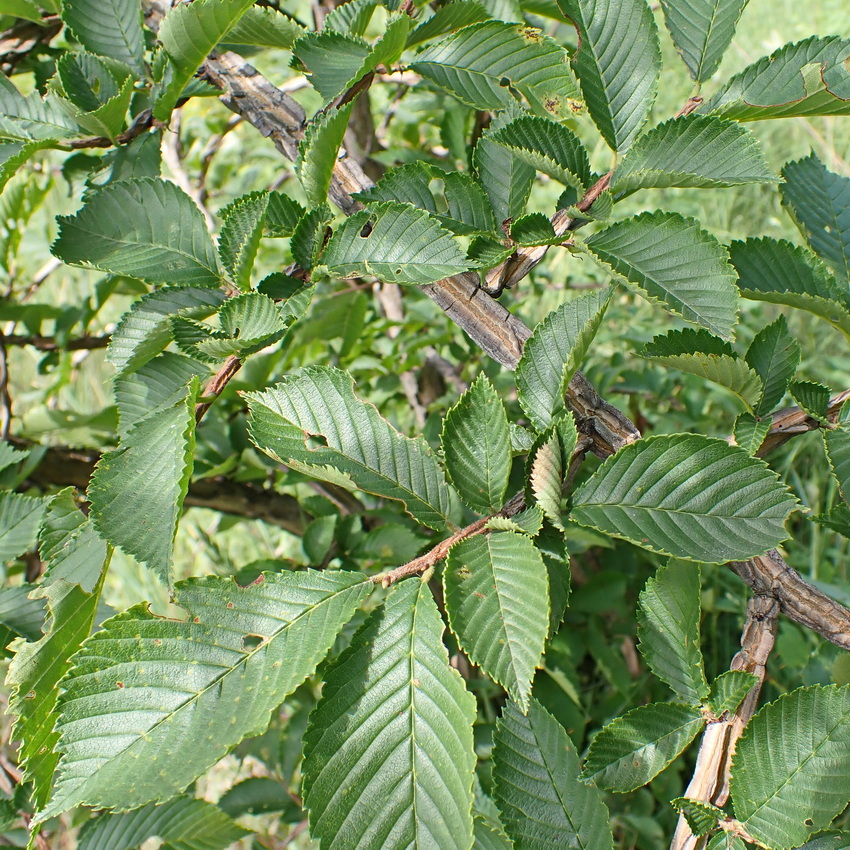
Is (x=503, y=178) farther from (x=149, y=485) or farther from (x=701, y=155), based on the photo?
(x=149, y=485)

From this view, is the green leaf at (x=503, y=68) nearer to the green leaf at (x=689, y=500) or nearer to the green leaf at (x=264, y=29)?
the green leaf at (x=264, y=29)

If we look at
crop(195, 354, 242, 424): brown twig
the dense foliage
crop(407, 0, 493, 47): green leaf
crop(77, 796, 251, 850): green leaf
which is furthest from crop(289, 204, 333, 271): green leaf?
crop(77, 796, 251, 850): green leaf

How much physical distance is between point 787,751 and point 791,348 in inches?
12.2

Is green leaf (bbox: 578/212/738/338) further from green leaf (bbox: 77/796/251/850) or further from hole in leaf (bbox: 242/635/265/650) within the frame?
green leaf (bbox: 77/796/251/850)

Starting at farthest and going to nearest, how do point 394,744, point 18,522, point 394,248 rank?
point 18,522, point 394,248, point 394,744

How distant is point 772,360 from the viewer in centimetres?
63

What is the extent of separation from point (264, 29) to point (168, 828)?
85 cm

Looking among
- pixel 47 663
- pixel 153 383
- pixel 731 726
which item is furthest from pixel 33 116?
pixel 731 726

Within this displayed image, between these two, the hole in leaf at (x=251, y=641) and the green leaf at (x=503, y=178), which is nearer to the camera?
the hole in leaf at (x=251, y=641)

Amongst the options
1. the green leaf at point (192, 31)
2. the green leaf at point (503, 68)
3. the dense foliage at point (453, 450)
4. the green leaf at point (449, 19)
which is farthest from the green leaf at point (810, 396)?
the green leaf at point (192, 31)

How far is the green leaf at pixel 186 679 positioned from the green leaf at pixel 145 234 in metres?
0.29

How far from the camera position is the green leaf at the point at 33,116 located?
2.35 feet

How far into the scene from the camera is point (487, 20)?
2.33 ft

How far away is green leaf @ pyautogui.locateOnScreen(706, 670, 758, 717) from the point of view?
548 mm
